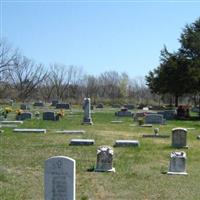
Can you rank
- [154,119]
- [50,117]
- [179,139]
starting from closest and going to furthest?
[179,139]
[154,119]
[50,117]

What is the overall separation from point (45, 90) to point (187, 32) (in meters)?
61.4

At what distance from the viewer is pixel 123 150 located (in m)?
19.7

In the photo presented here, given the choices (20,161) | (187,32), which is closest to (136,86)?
(187,32)

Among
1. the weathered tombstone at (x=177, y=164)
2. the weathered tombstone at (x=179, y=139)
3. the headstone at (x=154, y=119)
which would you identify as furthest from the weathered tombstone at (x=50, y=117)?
the weathered tombstone at (x=177, y=164)

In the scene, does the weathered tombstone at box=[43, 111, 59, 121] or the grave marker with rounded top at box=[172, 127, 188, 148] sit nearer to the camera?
the grave marker with rounded top at box=[172, 127, 188, 148]

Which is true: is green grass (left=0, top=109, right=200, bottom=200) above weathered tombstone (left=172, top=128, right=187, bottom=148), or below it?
below

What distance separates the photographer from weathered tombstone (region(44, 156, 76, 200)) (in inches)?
329

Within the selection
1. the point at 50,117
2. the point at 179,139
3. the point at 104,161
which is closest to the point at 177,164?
the point at 104,161

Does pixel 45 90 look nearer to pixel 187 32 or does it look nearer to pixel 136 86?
pixel 136 86

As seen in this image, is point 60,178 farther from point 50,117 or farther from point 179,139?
point 50,117

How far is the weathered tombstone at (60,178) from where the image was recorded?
27.4 feet

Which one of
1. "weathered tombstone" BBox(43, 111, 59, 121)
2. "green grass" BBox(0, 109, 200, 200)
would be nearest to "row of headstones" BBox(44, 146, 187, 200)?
"green grass" BBox(0, 109, 200, 200)

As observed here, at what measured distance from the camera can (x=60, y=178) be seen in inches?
330

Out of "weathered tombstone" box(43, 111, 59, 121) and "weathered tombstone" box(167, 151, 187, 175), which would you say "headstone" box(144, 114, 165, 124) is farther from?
"weathered tombstone" box(167, 151, 187, 175)
